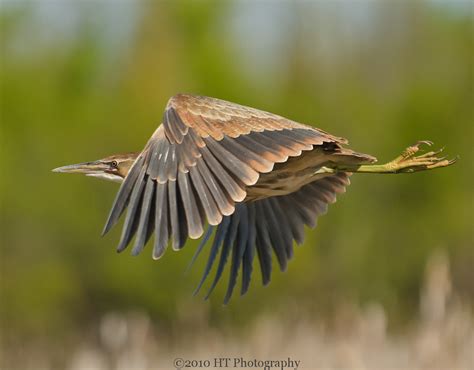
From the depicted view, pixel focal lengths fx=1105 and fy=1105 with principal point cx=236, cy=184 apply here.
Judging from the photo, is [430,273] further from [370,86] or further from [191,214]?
[370,86]

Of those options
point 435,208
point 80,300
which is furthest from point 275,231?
point 435,208

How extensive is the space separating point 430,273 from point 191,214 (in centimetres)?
128

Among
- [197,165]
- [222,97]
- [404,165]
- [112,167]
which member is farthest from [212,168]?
[222,97]

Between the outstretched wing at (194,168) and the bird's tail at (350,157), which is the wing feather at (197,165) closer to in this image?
the outstretched wing at (194,168)

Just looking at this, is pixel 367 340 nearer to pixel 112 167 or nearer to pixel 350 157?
pixel 350 157

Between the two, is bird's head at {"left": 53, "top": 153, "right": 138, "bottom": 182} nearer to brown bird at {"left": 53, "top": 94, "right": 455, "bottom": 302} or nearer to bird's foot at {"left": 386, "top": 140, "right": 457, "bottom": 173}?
brown bird at {"left": 53, "top": 94, "right": 455, "bottom": 302}

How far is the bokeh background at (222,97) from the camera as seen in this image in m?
16.2

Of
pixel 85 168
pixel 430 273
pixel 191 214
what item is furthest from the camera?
pixel 85 168

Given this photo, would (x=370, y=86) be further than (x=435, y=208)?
Yes

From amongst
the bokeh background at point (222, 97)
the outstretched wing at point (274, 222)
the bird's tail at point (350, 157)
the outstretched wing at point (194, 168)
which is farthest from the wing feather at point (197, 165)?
the bokeh background at point (222, 97)

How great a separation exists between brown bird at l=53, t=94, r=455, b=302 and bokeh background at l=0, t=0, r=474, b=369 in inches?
336

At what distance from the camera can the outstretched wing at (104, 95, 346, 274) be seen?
15.0 ft

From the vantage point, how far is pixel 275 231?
244 inches

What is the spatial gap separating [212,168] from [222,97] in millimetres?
12720
